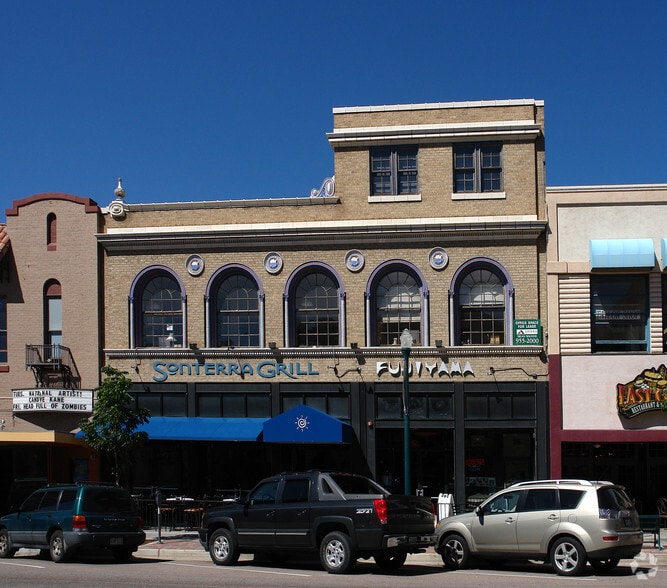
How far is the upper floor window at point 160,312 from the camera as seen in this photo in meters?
28.8

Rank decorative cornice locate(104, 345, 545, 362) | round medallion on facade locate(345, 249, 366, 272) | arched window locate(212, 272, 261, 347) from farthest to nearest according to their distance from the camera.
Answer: arched window locate(212, 272, 261, 347), round medallion on facade locate(345, 249, 366, 272), decorative cornice locate(104, 345, 545, 362)

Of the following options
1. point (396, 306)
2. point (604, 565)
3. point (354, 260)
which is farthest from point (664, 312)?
point (604, 565)

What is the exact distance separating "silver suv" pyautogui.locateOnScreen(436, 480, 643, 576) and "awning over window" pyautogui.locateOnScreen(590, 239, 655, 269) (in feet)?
29.2

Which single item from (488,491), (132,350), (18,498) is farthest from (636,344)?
(18,498)

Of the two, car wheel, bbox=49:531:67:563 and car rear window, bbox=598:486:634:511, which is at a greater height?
car rear window, bbox=598:486:634:511

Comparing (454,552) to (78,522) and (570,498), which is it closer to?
(570,498)

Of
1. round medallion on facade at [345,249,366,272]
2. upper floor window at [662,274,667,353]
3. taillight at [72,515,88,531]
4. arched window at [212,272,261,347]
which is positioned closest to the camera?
taillight at [72,515,88,531]

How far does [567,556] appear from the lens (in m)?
17.1

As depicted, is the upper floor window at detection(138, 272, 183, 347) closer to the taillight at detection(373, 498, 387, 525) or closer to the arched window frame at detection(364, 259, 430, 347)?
the arched window frame at detection(364, 259, 430, 347)

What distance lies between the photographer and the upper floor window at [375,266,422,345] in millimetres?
27391

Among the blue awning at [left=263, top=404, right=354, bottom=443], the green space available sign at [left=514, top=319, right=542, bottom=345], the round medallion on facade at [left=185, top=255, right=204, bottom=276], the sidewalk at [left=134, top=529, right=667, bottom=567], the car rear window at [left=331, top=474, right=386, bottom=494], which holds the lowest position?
the sidewalk at [left=134, top=529, right=667, bottom=567]

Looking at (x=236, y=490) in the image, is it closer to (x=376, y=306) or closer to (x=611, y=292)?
(x=376, y=306)

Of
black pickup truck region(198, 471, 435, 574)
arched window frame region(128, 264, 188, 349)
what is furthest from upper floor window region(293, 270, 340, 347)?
black pickup truck region(198, 471, 435, 574)

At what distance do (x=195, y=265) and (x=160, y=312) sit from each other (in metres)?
1.81
